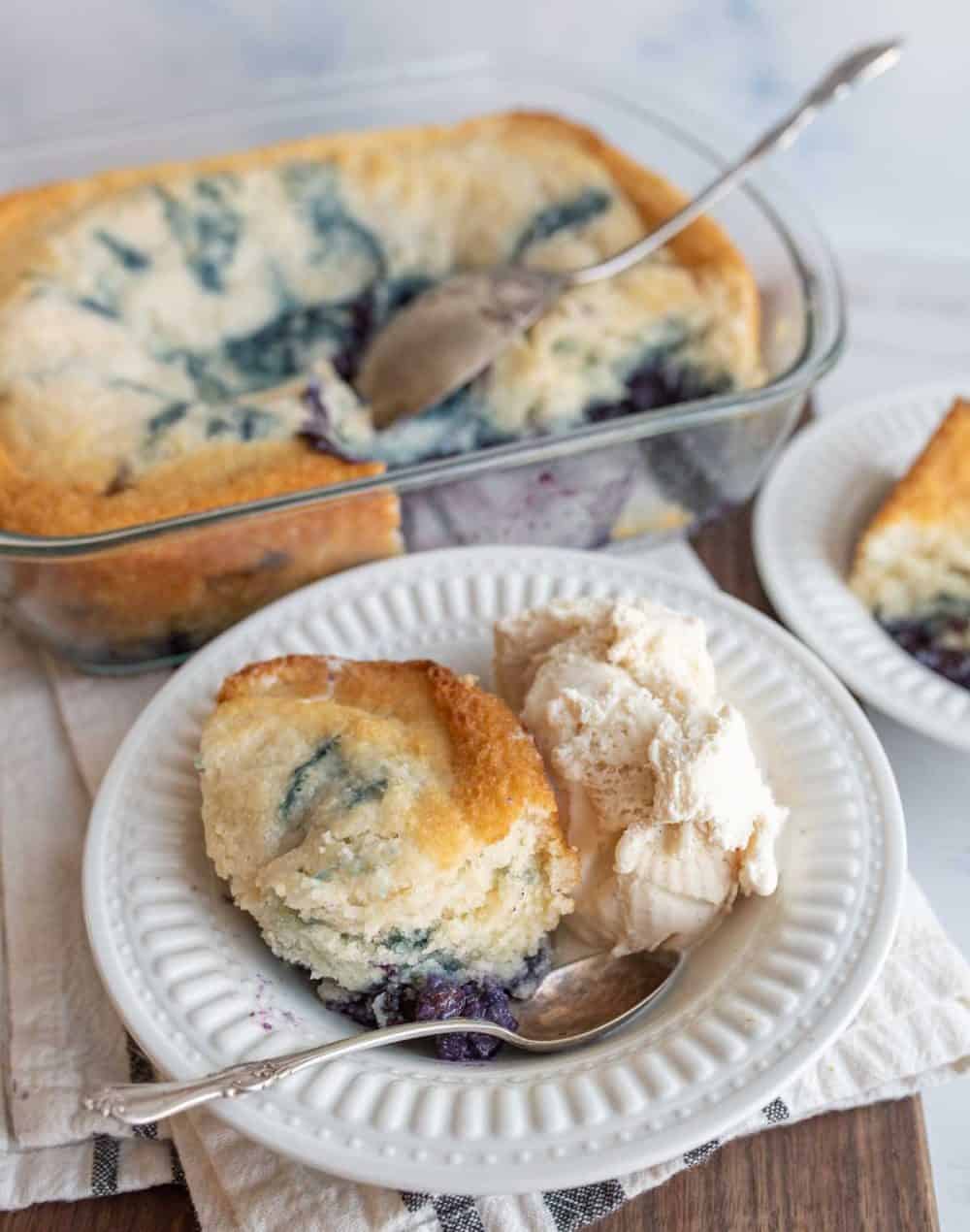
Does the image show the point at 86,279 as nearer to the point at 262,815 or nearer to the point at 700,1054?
the point at 262,815

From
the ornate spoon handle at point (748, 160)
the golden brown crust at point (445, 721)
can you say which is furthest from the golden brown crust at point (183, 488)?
the ornate spoon handle at point (748, 160)

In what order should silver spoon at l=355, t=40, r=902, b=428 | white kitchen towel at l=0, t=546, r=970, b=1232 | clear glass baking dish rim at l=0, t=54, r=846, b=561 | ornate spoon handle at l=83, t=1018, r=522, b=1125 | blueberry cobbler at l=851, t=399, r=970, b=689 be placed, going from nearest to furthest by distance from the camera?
ornate spoon handle at l=83, t=1018, r=522, b=1125, white kitchen towel at l=0, t=546, r=970, b=1232, clear glass baking dish rim at l=0, t=54, r=846, b=561, blueberry cobbler at l=851, t=399, r=970, b=689, silver spoon at l=355, t=40, r=902, b=428

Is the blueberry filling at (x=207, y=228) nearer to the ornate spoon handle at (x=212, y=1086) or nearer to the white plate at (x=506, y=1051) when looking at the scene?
the white plate at (x=506, y=1051)

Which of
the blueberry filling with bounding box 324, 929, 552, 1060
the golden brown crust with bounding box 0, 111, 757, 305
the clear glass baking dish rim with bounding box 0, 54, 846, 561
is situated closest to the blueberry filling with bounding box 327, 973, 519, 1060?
the blueberry filling with bounding box 324, 929, 552, 1060

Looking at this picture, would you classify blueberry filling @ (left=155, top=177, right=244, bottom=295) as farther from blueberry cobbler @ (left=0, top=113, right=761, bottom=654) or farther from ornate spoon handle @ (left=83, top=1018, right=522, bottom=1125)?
ornate spoon handle @ (left=83, top=1018, right=522, bottom=1125)

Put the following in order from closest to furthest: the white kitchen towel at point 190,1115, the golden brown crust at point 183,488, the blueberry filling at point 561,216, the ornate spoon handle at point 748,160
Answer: the white kitchen towel at point 190,1115 < the golden brown crust at point 183,488 < the ornate spoon handle at point 748,160 < the blueberry filling at point 561,216

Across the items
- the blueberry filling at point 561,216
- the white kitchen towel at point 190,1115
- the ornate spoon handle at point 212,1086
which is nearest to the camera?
the ornate spoon handle at point 212,1086

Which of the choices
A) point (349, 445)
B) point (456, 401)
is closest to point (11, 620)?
point (349, 445)
